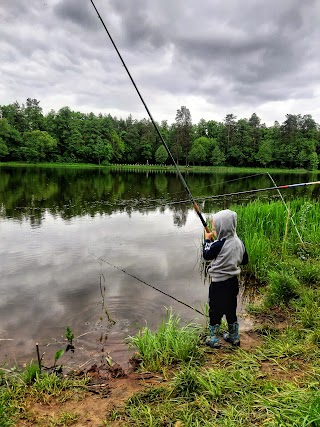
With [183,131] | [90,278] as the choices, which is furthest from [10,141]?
[90,278]

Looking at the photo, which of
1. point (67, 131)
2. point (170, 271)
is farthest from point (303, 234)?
point (67, 131)

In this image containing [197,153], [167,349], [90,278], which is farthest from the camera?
[197,153]

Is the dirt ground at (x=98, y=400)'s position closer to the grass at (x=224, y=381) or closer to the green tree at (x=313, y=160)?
the grass at (x=224, y=381)

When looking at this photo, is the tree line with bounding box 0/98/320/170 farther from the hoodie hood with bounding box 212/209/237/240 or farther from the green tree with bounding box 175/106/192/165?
the hoodie hood with bounding box 212/209/237/240

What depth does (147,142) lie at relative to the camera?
8825 cm

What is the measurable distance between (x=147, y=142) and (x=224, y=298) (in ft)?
285

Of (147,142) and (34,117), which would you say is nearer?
(34,117)

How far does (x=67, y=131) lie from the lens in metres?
77.6

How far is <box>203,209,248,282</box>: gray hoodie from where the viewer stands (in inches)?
158

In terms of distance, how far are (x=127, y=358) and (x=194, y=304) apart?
91.8 inches

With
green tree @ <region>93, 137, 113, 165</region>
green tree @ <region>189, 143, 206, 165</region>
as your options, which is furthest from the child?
green tree @ <region>189, 143, 206, 165</region>

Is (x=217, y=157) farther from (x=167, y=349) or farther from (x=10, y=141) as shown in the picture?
(x=167, y=349)

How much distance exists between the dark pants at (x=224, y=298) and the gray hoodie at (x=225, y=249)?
101 mm

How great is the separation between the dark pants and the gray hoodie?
0.10m
